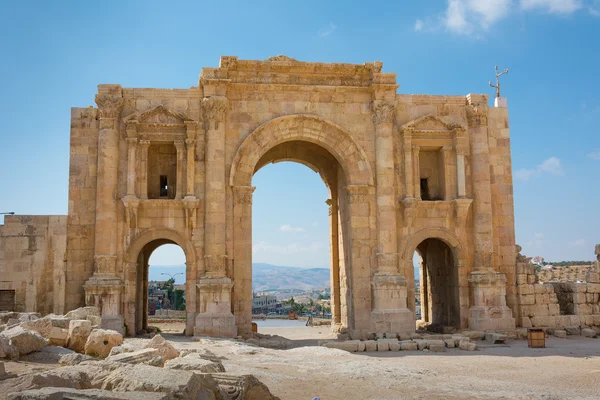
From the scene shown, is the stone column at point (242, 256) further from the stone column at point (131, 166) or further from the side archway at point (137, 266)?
the stone column at point (131, 166)

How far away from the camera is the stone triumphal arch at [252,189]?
18.0m

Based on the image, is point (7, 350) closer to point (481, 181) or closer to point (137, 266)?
point (137, 266)

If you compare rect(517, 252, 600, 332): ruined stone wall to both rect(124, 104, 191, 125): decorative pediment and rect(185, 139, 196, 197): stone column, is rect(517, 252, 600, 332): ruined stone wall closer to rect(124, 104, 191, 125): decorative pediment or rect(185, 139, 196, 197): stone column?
rect(185, 139, 196, 197): stone column

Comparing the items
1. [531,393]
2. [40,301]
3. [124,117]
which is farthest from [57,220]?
[531,393]

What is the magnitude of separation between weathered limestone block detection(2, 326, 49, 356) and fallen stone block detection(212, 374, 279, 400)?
469cm

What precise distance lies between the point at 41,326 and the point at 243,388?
646 cm

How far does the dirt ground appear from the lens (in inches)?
386

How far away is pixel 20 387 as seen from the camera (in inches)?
253

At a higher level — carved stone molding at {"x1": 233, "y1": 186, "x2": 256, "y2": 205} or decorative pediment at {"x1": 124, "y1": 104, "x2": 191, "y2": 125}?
decorative pediment at {"x1": 124, "y1": 104, "x2": 191, "y2": 125}

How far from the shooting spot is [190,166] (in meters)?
18.3

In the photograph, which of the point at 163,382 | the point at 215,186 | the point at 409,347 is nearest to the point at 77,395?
the point at 163,382

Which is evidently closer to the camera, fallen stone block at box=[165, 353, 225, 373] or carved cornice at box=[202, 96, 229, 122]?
fallen stone block at box=[165, 353, 225, 373]

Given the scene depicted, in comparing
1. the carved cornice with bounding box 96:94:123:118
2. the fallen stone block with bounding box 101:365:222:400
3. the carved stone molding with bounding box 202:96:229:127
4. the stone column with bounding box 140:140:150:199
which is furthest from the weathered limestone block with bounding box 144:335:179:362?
the carved cornice with bounding box 96:94:123:118

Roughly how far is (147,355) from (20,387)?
10.7ft
